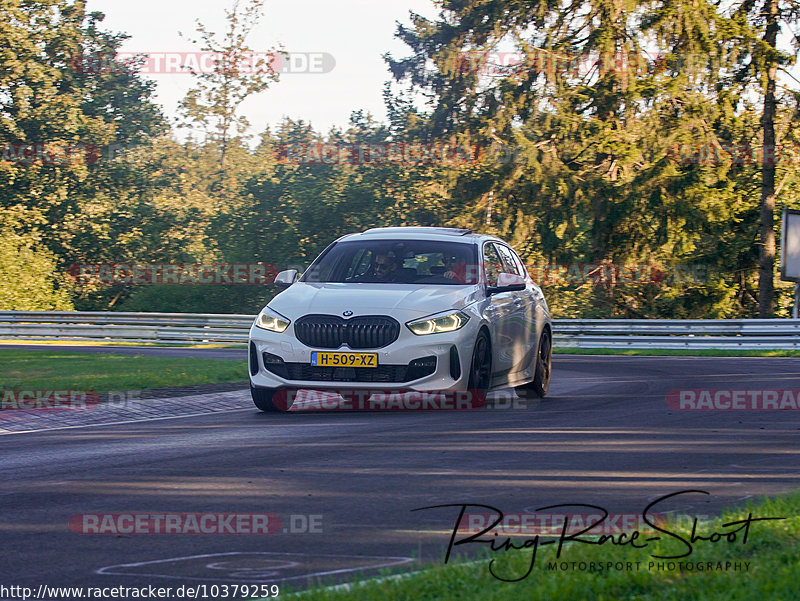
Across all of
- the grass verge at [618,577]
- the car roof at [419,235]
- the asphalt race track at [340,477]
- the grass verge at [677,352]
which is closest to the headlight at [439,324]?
the asphalt race track at [340,477]

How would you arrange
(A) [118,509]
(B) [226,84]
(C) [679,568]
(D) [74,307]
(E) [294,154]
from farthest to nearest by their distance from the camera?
(B) [226,84] < (E) [294,154] < (D) [74,307] < (A) [118,509] < (C) [679,568]

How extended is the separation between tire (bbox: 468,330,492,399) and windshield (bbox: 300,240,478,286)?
2.48 feet

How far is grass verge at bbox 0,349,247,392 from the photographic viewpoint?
1409 cm

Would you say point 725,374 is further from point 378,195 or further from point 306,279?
point 378,195

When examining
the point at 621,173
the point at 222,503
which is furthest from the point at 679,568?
the point at 621,173

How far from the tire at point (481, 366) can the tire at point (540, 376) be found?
1741mm

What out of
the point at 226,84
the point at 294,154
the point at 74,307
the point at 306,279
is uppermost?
the point at 226,84

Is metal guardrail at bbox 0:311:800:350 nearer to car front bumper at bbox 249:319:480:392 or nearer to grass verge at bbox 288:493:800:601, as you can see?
car front bumper at bbox 249:319:480:392

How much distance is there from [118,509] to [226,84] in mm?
52967

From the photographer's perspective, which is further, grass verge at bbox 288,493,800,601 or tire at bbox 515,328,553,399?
tire at bbox 515,328,553,399

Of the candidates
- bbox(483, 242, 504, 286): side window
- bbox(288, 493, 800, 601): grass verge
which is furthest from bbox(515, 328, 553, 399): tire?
bbox(288, 493, 800, 601): grass verge

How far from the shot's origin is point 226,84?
188 ft

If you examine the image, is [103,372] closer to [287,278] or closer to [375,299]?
[287,278]

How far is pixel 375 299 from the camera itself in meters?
10.9
